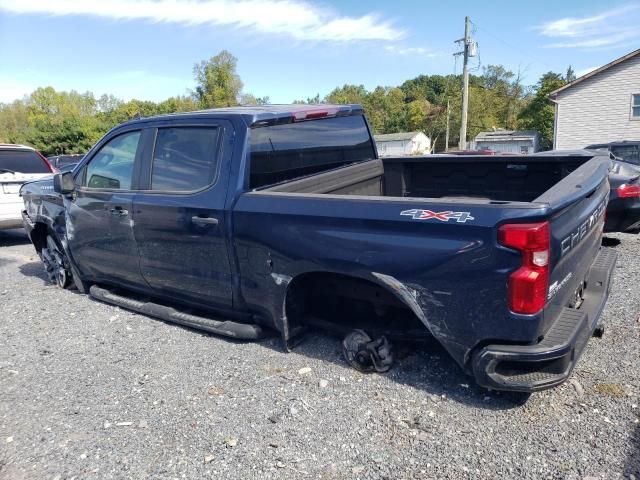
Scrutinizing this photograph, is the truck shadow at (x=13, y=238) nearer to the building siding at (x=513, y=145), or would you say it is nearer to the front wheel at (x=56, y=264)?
the front wheel at (x=56, y=264)

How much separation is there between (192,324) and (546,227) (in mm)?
2794

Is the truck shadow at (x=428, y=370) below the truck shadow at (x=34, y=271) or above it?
above

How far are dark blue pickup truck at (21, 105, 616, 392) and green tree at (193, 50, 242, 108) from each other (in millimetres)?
58218

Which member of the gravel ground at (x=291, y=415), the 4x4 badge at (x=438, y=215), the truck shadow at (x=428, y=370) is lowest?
the truck shadow at (x=428, y=370)

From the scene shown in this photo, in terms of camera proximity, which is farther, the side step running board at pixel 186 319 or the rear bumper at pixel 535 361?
the side step running board at pixel 186 319

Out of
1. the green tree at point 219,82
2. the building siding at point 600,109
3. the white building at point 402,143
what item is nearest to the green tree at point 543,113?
the white building at point 402,143

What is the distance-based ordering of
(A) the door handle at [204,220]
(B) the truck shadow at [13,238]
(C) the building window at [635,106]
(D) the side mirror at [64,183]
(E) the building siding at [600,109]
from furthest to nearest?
(E) the building siding at [600,109] < (C) the building window at [635,106] < (B) the truck shadow at [13,238] < (D) the side mirror at [64,183] < (A) the door handle at [204,220]

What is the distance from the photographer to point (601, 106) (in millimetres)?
24891

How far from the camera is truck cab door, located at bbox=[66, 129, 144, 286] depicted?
423 centimetres

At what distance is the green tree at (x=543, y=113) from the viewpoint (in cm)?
4788

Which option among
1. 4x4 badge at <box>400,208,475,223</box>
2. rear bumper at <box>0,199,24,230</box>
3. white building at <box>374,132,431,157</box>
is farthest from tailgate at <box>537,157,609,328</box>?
white building at <box>374,132,431,157</box>

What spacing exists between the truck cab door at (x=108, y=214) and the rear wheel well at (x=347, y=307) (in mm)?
1662

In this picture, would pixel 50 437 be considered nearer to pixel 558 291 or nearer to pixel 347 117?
pixel 558 291

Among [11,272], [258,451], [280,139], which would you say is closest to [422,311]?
[258,451]
